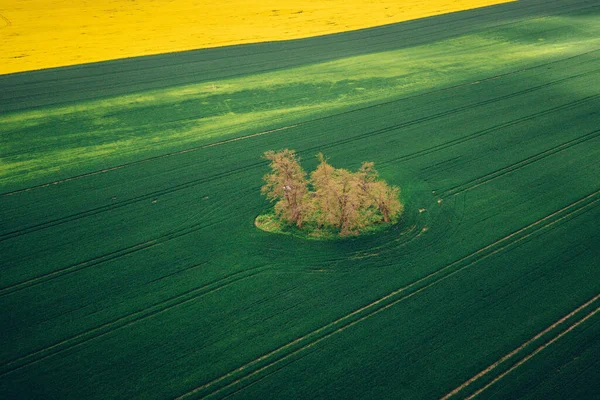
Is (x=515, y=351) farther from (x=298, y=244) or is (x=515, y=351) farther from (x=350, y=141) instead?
(x=350, y=141)

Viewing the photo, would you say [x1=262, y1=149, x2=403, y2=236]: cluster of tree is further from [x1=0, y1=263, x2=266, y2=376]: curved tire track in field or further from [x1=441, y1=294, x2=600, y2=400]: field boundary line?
[x1=441, y1=294, x2=600, y2=400]: field boundary line

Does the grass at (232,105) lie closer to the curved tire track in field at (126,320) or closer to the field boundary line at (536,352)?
the curved tire track in field at (126,320)

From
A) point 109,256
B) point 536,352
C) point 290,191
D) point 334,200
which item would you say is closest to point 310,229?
point 334,200

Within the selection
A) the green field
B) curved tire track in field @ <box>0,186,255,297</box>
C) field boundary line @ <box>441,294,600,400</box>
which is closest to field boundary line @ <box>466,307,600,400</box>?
the green field

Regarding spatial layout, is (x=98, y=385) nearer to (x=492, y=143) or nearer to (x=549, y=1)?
(x=492, y=143)

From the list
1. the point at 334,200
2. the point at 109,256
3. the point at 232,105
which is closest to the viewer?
the point at 109,256

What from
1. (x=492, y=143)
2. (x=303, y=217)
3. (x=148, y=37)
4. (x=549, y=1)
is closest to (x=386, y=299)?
(x=303, y=217)
